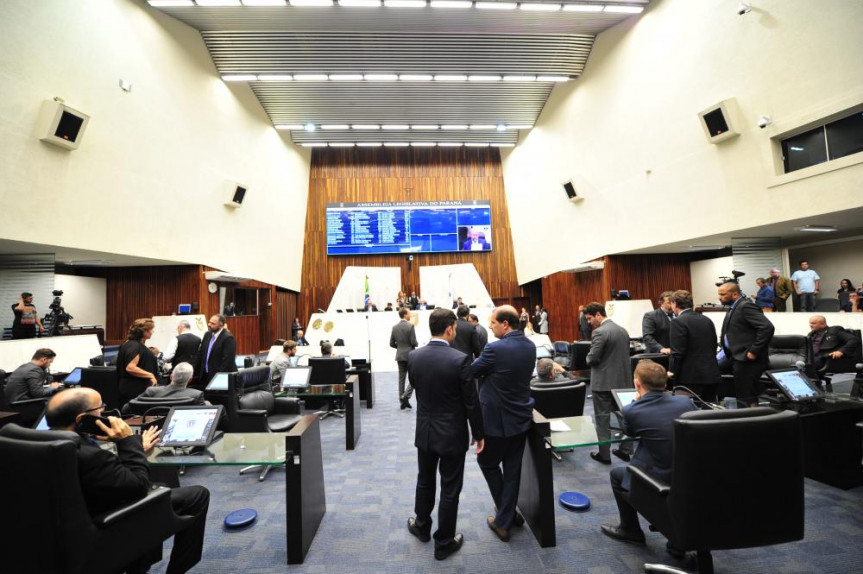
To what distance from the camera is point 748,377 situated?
3436 mm

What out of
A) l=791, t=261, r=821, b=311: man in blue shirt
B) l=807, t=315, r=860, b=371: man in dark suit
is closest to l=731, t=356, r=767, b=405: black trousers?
l=807, t=315, r=860, b=371: man in dark suit

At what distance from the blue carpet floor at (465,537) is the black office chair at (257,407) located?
42 cm

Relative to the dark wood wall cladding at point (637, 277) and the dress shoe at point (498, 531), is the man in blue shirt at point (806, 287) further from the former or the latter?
the dress shoe at point (498, 531)

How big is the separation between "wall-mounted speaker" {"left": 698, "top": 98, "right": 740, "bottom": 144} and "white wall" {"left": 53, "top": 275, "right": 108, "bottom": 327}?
46.8 ft

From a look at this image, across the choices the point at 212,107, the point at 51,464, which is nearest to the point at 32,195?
the point at 212,107

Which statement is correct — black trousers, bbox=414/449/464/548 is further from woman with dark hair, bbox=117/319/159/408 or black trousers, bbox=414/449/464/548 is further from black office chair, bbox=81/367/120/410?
black office chair, bbox=81/367/120/410

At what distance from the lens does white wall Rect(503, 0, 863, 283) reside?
5.12 m

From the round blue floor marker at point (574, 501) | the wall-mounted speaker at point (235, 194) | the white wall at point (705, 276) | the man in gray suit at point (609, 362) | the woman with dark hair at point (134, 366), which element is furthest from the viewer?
the white wall at point (705, 276)

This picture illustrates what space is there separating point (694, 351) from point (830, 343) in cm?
301

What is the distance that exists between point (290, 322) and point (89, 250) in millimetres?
7687

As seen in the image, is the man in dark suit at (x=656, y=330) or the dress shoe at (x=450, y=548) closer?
the dress shoe at (x=450, y=548)

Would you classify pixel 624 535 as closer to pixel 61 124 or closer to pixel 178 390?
pixel 178 390

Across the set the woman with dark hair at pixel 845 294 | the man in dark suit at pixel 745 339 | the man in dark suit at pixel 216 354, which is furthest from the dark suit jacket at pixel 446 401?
the woman with dark hair at pixel 845 294

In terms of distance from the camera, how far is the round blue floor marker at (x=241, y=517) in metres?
2.57
